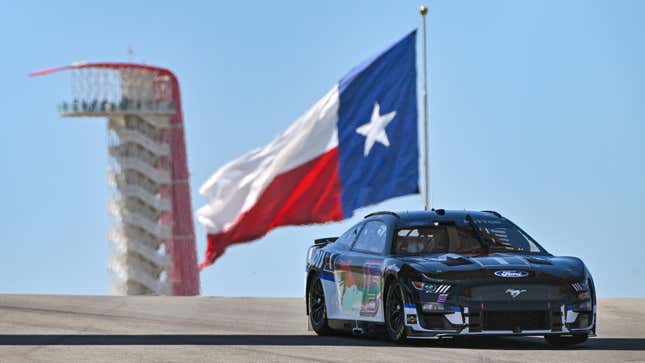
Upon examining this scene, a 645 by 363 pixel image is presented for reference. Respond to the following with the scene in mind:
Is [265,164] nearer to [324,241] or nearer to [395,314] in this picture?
[324,241]

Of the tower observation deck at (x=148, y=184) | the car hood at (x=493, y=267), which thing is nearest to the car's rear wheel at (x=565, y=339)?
the car hood at (x=493, y=267)

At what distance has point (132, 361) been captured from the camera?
13242 millimetres

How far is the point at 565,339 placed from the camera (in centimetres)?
1477

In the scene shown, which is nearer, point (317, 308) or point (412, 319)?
point (412, 319)

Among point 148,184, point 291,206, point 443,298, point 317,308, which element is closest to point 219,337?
point 317,308

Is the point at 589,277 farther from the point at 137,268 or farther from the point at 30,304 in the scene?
the point at 137,268

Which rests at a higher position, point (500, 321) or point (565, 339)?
point (500, 321)

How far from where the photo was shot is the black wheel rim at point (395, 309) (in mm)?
14648

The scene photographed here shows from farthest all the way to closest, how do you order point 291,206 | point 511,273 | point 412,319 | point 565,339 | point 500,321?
point 291,206 → point 565,339 → point 412,319 → point 511,273 → point 500,321

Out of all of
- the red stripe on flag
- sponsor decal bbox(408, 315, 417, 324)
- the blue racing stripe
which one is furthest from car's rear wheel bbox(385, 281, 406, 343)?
the red stripe on flag

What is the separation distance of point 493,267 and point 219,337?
3.13m

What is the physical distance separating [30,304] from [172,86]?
324 ft

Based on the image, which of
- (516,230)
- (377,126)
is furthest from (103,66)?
(516,230)

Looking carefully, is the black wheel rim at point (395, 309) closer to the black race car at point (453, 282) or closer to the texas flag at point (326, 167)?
the black race car at point (453, 282)
